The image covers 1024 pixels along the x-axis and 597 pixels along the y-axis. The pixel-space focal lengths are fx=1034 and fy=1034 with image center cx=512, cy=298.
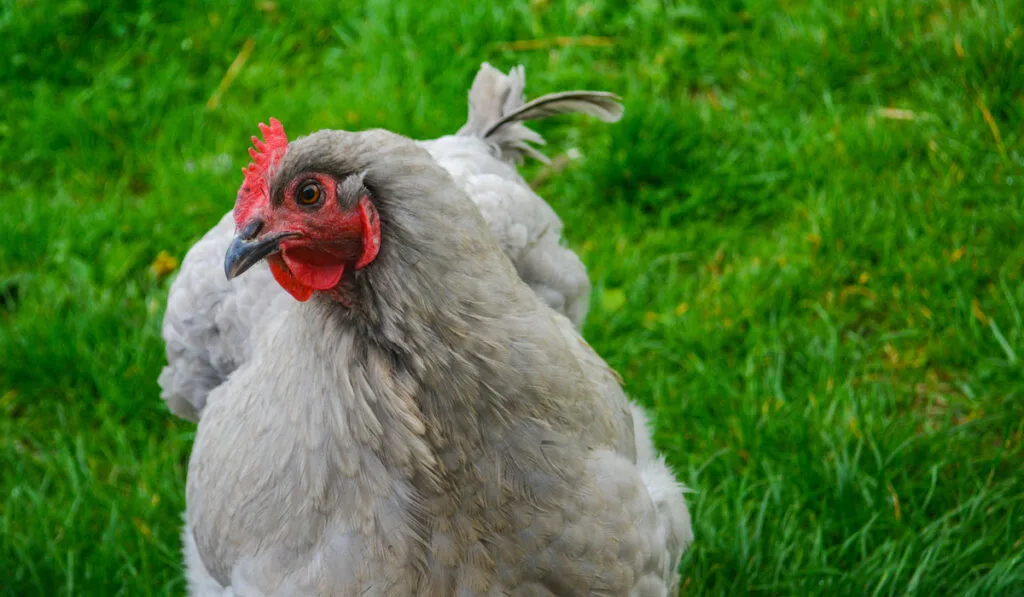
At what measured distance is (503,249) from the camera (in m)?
2.82

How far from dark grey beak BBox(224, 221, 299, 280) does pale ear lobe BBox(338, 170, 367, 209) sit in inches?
4.3

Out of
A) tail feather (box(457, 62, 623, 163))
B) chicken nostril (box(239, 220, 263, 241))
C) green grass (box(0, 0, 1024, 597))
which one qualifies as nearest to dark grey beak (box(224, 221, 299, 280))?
chicken nostril (box(239, 220, 263, 241))

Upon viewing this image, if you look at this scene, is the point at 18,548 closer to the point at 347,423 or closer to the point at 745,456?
the point at 347,423

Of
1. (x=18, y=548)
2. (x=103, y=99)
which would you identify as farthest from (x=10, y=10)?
(x=18, y=548)

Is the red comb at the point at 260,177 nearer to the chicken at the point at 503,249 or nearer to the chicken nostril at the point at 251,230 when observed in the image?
the chicken nostril at the point at 251,230

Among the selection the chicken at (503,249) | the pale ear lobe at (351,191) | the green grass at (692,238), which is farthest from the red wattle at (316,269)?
the green grass at (692,238)

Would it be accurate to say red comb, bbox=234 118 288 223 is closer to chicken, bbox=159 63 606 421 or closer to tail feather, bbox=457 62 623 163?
chicken, bbox=159 63 606 421

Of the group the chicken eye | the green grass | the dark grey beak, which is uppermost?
the chicken eye

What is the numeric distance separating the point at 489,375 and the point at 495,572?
41 centimetres

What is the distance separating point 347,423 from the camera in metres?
2.04

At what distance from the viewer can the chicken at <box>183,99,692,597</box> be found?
1.97m

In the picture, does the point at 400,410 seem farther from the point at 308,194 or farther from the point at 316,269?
the point at 308,194

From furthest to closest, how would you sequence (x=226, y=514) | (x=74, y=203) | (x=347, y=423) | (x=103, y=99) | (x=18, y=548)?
1. (x=103, y=99)
2. (x=74, y=203)
3. (x=18, y=548)
4. (x=226, y=514)
5. (x=347, y=423)

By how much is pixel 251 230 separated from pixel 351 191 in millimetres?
209
